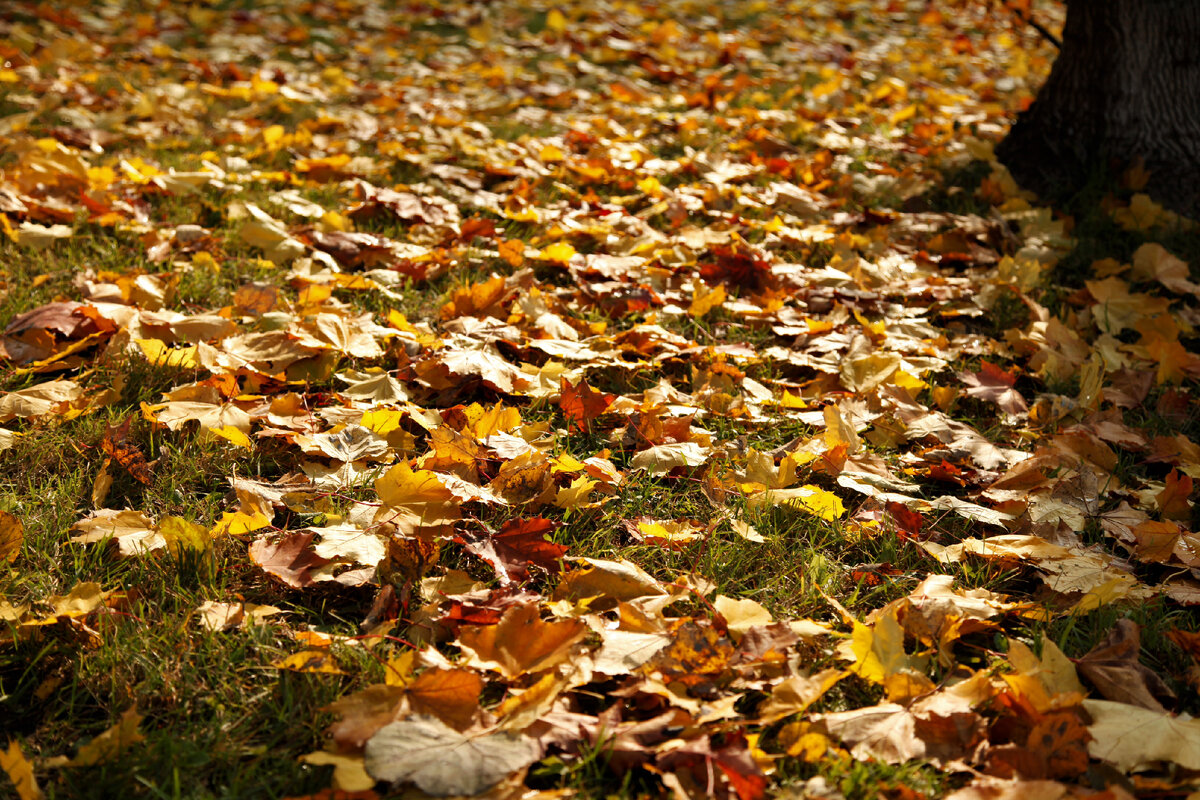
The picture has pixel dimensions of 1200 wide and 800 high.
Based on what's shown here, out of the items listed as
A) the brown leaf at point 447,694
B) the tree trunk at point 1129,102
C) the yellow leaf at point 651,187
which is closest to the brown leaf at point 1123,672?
the brown leaf at point 447,694

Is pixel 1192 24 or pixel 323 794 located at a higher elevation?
pixel 1192 24

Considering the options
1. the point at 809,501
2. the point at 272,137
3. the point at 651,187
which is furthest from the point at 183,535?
the point at 272,137

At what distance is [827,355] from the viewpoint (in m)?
2.47

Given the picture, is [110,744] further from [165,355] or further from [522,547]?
[165,355]

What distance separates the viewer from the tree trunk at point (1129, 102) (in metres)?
3.55

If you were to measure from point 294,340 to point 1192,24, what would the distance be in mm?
3599

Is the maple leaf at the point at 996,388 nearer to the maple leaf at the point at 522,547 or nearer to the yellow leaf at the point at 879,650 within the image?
the yellow leaf at the point at 879,650

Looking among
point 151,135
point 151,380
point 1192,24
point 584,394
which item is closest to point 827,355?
point 584,394

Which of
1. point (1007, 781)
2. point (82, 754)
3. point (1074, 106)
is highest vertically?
point (1074, 106)

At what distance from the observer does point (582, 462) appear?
1.97 metres

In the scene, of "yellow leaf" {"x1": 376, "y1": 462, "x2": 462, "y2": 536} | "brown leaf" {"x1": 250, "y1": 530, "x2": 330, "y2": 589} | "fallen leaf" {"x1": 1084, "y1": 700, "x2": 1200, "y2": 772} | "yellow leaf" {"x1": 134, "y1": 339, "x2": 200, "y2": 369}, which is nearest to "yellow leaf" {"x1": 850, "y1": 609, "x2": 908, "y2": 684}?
"fallen leaf" {"x1": 1084, "y1": 700, "x2": 1200, "y2": 772}

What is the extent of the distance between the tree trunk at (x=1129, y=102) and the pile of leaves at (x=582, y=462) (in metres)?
0.16

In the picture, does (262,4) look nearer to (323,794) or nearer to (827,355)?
(827,355)

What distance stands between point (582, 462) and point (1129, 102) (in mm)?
3025
